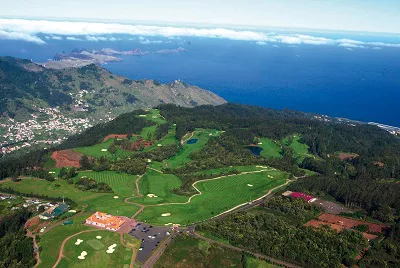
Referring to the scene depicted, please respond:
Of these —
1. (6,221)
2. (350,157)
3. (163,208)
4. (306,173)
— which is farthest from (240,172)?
(6,221)

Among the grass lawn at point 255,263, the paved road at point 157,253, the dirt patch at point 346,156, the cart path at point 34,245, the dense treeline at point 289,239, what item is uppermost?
the dense treeline at point 289,239

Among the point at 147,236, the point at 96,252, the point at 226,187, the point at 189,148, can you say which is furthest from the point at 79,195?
the point at 189,148

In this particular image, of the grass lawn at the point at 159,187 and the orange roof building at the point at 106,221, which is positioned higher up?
the orange roof building at the point at 106,221

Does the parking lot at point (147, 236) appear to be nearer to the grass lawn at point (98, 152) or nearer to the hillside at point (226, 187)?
the hillside at point (226, 187)

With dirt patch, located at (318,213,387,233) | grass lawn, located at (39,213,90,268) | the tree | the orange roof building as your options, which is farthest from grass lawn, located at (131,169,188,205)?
dirt patch, located at (318,213,387,233)

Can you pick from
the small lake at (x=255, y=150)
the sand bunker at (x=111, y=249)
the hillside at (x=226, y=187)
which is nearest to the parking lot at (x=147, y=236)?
the hillside at (x=226, y=187)

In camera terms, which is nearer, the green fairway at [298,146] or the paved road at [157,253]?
the paved road at [157,253]

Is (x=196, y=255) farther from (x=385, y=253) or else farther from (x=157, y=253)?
(x=385, y=253)
